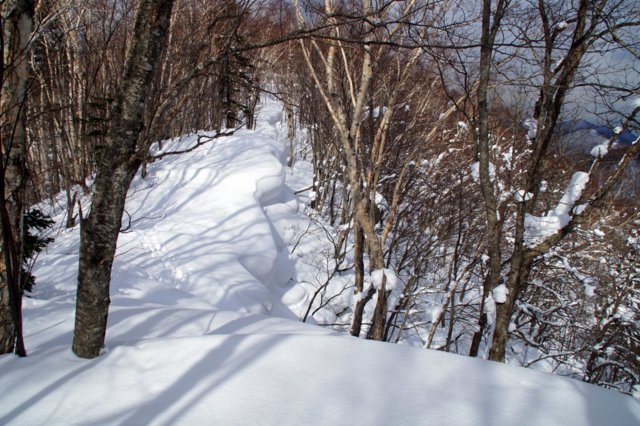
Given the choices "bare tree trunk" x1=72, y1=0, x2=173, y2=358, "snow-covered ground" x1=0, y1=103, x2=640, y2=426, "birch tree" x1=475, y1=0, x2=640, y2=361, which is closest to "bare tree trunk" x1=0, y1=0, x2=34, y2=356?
"snow-covered ground" x1=0, y1=103, x2=640, y2=426

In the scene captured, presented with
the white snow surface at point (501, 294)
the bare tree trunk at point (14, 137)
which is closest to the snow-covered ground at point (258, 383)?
the bare tree trunk at point (14, 137)

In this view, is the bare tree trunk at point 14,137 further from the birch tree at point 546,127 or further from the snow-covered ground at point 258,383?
the birch tree at point 546,127

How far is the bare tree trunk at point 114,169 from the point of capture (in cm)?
177

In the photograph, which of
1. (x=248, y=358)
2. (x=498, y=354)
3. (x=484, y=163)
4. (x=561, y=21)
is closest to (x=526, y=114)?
(x=561, y=21)

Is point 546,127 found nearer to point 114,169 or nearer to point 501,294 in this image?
point 501,294

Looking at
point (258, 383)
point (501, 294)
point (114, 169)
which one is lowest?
point (501, 294)

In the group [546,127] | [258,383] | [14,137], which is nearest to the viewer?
[258,383]

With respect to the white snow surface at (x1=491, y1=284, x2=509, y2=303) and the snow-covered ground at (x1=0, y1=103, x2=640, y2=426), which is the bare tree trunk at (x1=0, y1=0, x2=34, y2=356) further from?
the white snow surface at (x1=491, y1=284, x2=509, y2=303)

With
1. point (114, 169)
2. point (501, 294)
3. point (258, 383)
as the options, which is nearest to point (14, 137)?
point (114, 169)

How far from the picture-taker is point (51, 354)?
219 cm

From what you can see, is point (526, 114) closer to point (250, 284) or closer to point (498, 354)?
point (498, 354)

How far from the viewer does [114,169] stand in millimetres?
1868

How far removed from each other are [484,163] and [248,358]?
3.61m

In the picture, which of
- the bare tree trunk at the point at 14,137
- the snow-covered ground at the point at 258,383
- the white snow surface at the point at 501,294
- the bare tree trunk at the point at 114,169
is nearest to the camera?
the snow-covered ground at the point at 258,383
